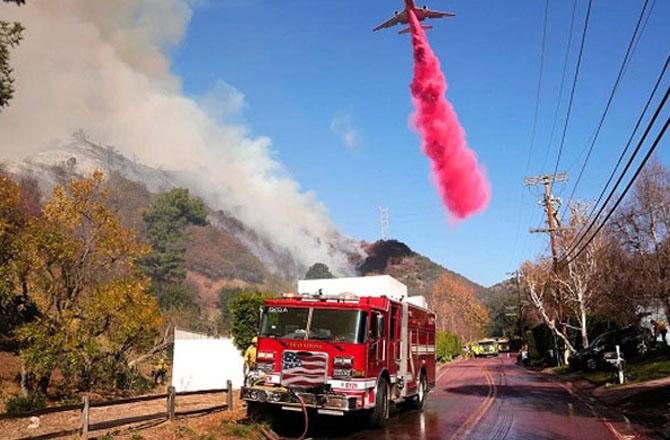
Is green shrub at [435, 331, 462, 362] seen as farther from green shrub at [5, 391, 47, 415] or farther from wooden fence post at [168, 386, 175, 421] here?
wooden fence post at [168, 386, 175, 421]

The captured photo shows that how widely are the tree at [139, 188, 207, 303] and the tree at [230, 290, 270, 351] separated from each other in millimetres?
75075

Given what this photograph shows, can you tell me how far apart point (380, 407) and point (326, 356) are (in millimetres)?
2193

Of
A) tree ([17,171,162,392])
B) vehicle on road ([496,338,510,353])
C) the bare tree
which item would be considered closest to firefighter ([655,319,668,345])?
the bare tree

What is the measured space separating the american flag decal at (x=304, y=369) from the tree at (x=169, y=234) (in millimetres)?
94744

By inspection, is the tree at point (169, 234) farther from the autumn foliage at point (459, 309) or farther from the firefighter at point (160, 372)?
the firefighter at point (160, 372)

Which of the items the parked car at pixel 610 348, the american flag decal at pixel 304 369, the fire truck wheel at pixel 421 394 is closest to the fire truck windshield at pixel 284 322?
the american flag decal at pixel 304 369

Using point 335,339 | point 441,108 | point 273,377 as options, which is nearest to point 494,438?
point 335,339

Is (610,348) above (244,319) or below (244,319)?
below

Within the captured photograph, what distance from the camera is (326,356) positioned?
12781 millimetres

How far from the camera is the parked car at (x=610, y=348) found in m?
→ 30.4

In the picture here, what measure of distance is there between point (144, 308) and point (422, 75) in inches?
629

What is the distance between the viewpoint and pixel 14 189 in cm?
2336

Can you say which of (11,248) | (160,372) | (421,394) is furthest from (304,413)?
(160,372)

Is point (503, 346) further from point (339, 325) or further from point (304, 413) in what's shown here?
point (304, 413)
